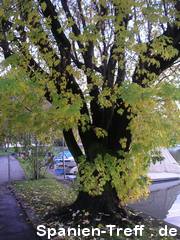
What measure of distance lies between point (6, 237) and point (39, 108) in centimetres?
294

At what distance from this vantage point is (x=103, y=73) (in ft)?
26.7

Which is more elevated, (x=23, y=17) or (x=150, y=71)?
(x=23, y=17)

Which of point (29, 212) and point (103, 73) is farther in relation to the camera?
point (29, 212)

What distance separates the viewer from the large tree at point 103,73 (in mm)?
7230

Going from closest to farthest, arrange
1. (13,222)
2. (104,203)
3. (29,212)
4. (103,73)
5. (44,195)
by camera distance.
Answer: (103,73), (104,203), (13,222), (29,212), (44,195)

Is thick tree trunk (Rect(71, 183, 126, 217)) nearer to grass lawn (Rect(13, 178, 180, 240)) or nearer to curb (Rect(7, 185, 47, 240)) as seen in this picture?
grass lawn (Rect(13, 178, 180, 240))

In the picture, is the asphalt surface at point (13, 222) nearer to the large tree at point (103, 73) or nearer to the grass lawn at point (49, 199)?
the grass lawn at point (49, 199)

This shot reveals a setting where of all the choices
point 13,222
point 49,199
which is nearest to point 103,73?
point 13,222

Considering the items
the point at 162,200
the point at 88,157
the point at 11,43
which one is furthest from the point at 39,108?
the point at 162,200

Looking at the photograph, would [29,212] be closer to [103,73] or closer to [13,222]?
[13,222]

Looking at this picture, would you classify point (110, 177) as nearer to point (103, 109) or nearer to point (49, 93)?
point (103, 109)

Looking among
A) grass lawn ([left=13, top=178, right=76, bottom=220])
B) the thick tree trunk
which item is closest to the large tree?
the thick tree trunk

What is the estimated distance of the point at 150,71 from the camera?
8445 mm

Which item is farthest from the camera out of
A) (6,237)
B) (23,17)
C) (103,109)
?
(103,109)
